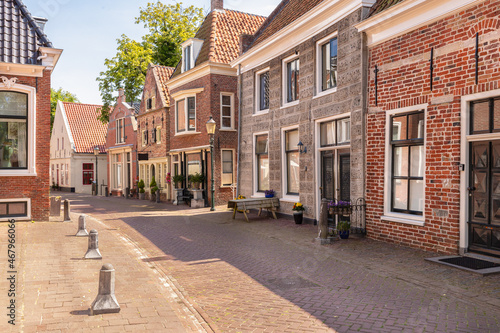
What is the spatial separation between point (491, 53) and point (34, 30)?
504 inches

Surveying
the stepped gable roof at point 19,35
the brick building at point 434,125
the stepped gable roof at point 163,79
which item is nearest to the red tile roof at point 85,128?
the stepped gable roof at point 163,79

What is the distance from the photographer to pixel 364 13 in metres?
11.3

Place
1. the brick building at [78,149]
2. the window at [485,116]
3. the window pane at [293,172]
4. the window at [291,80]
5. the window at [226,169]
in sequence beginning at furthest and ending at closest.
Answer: the brick building at [78,149] → the window at [226,169] → the window at [291,80] → the window pane at [293,172] → the window at [485,116]

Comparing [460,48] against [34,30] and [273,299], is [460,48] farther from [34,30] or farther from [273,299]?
[34,30]

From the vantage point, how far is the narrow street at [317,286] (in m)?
5.29

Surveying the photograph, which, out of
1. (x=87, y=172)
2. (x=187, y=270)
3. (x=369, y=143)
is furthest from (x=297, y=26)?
(x=87, y=172)

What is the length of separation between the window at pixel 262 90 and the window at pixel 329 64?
383 cm

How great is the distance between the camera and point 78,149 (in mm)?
39000

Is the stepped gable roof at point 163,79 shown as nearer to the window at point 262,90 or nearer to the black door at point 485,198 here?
the window at point 262,90

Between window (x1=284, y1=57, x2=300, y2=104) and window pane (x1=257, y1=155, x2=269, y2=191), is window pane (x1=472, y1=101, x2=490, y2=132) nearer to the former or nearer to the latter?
window (x1=284, y1=57, x2=300, y2=104)

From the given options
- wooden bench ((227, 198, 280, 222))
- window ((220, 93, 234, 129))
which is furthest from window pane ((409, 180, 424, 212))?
window ((220, 93, 234, 129))

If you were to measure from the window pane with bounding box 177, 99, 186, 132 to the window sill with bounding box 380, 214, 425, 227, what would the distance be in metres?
15.4

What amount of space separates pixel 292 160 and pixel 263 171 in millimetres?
2290

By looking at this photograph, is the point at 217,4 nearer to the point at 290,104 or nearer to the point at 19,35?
the point at 290,104
